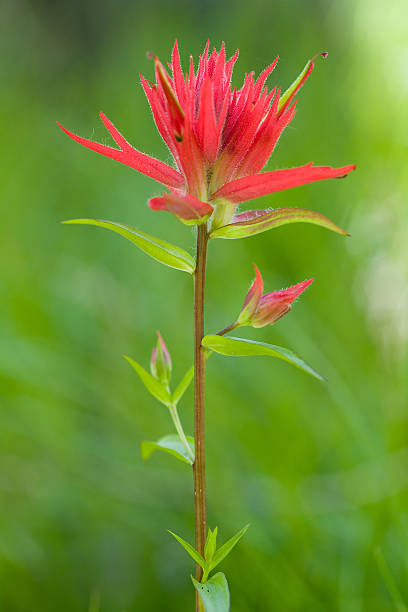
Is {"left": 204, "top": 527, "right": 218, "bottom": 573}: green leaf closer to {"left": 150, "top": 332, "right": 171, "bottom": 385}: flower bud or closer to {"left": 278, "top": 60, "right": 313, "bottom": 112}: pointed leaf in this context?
{"left": 150, "top": 332, "right": 171, "bottom": 385}: flower bud

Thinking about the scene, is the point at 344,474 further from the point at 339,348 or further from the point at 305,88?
the point at 305,88

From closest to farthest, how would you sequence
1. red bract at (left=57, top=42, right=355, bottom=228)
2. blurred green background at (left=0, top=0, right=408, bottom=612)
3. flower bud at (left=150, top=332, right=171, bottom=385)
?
red bract at (left=57, top=42, right=355, bottom=228)
flower bud at (left=150, top=332, right=171, bottom=385)
blurred green background at (left=0, top=0, right=408, bottom=612)

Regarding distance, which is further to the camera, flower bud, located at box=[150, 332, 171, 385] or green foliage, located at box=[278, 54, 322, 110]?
flower bud, located at box=[150, 332, 171, 385]

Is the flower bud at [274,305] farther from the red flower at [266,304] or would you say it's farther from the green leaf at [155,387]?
the green leaf at [155,387]

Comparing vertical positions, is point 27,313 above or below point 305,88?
below

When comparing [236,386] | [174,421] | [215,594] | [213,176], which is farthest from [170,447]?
[236,386]

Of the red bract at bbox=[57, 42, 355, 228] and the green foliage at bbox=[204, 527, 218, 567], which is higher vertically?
the red bract at bbox=[57, 42, 355, 228]

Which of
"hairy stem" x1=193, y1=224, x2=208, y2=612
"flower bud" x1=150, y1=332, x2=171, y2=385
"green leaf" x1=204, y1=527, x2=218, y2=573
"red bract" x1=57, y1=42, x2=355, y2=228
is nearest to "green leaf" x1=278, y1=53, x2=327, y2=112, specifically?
"red bract" x1=57, y1=42, x2=355, y2=228

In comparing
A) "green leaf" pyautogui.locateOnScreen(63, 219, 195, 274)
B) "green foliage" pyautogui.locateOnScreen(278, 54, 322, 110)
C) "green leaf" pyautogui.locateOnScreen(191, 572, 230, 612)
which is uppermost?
"green foliage" pyautogui.locateOnScreen(278, 54, 322, 110)

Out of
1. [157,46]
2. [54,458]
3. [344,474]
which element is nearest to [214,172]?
[344,474]
